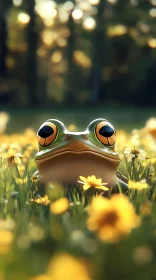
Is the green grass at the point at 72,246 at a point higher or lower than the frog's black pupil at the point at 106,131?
lower

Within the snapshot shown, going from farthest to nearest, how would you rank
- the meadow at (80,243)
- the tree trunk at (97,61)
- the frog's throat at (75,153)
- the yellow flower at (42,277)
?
the tree trunk at (97,61) → the frog's throat at (75,153) → the meadow at (80,243) → the yellow flower at (42,277)

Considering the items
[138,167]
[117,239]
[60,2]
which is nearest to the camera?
[117,239]

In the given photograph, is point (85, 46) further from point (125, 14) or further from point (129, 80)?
point (125, 14)

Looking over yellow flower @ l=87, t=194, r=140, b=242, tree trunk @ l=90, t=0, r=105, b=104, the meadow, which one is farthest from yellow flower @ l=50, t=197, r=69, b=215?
tree trunk @ l=90, t=0, r=105, b=104

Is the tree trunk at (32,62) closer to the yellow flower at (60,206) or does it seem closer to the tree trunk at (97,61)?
the tree trunk at (97,61)

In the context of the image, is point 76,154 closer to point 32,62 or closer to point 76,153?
point 76,153

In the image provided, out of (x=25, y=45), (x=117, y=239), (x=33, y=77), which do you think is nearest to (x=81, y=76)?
(x=25, y=45)

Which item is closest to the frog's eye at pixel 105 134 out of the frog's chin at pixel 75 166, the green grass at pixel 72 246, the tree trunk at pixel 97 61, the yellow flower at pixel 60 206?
the frog's chin at pixel 75 166
